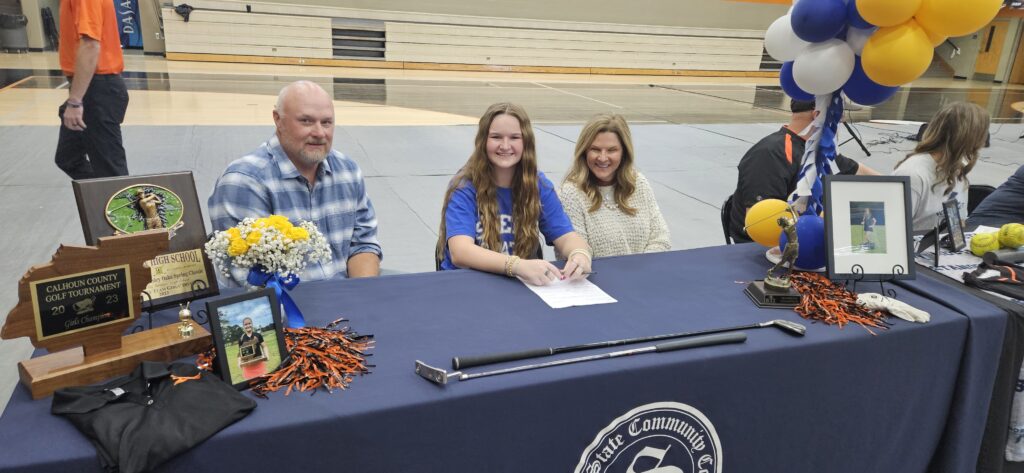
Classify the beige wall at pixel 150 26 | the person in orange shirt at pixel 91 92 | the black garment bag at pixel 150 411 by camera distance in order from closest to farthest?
1. the black garment bag at pixel 150 411
2. the person in orange shirt at pixel 91 92
3. the beige wall at pixel 150 26

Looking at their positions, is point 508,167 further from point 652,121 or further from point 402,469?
point 652,121

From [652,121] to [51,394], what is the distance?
953 centimetres

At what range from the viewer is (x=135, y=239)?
4.67 ft

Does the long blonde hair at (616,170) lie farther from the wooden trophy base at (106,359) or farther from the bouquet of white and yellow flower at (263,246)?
the wooden trophy base at (106,359)

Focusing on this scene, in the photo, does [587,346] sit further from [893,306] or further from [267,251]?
[893,306]

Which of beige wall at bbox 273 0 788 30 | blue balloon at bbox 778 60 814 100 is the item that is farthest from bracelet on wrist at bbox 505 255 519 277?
beige wall at bbox 273 0 788 30

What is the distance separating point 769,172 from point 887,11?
123cm

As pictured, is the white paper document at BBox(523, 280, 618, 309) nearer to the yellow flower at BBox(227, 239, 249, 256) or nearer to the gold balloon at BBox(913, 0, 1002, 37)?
the yellow flower at BBox(227, 239, 249, 256)

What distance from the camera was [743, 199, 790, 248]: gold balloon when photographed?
91.0 inches

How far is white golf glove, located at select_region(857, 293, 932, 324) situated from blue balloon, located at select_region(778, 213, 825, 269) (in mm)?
251

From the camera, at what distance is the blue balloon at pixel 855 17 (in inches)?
85.2

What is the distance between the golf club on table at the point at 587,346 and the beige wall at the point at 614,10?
16371 mm

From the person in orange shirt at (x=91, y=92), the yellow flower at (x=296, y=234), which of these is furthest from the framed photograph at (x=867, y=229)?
the person in orange shirt at (x=91, y=92)

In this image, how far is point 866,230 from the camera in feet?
7.01
